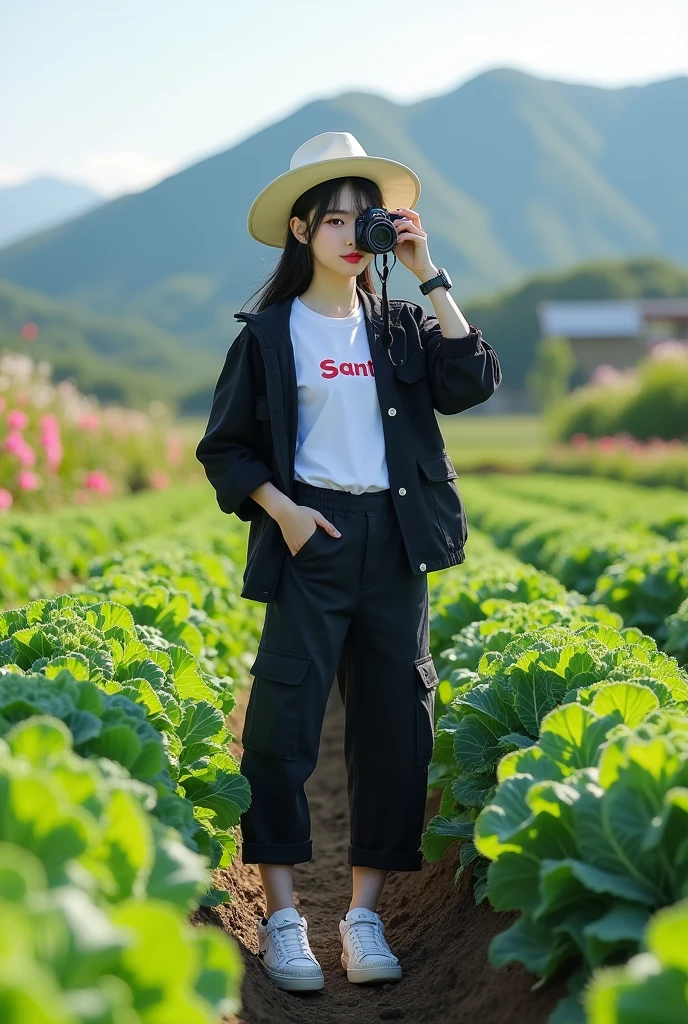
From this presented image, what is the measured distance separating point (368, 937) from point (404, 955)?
0.77ft

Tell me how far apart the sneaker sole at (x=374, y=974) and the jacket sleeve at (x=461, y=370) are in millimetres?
1406

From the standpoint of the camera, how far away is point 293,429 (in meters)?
2.93

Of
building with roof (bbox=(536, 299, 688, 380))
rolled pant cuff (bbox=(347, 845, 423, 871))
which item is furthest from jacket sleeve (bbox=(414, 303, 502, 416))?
building with roof (bbox=(536, 299, 688, 380))

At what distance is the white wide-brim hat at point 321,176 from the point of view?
2.95m

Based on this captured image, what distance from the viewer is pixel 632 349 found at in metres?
77.2

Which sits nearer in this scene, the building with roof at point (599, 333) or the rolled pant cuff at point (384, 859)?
the rolled pant cuff at point (384, 859)

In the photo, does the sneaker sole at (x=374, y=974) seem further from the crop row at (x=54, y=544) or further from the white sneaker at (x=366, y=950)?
the crop row at (x=54, y=544)

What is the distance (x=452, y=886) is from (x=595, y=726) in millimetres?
1202

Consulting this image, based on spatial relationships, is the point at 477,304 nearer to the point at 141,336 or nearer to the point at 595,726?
the point at 141,336

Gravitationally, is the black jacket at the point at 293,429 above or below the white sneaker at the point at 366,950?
above

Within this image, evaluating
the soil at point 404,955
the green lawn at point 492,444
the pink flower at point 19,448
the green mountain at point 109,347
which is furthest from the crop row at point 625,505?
the green mountain at point 109,347

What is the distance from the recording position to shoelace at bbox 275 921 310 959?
9.22 feet

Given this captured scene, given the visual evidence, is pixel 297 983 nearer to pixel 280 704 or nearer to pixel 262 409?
pixel 280 704

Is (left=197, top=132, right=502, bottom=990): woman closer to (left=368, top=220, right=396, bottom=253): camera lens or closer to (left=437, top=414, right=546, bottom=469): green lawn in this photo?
(left=368, top=220, right=396, bottom=253): camera lens
